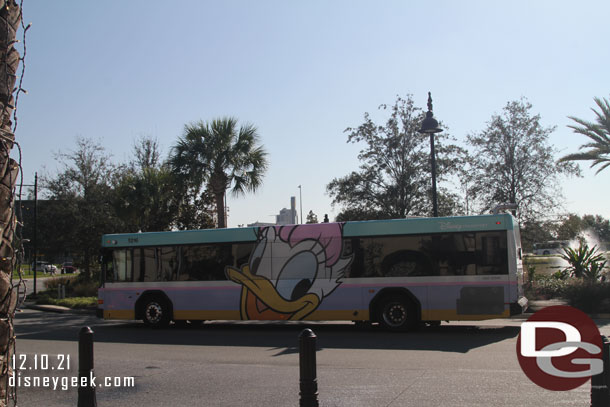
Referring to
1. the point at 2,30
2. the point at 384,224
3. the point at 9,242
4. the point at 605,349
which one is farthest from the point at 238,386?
the point at 384,224

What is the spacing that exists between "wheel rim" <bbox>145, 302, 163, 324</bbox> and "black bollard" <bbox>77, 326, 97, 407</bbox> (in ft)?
33.4

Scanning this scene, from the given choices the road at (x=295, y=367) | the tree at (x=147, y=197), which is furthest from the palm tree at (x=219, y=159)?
the road at (x=295, y=367)

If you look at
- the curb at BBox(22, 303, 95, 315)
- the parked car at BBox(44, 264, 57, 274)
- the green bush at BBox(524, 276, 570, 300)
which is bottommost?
the curb at BBox(22, 303, 95, 315)

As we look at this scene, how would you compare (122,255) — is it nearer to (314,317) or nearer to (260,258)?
(260,258)

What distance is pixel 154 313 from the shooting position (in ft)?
52.7

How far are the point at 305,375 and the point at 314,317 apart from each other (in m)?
9.43

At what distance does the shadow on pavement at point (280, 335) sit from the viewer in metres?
11.8

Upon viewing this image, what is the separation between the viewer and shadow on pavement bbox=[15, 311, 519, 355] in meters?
11.8

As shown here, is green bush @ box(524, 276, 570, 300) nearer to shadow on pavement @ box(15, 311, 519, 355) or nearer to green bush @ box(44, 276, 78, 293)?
shadow on pavement @ box(15, 311, 519, 355)

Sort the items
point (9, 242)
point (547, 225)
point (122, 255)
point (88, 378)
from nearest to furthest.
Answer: point (9, 242) < point (88, 378) < point (122, 255) < point (547, 225)

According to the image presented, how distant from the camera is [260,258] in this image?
15.2 metres

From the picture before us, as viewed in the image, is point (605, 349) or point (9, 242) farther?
point (605, 349)
